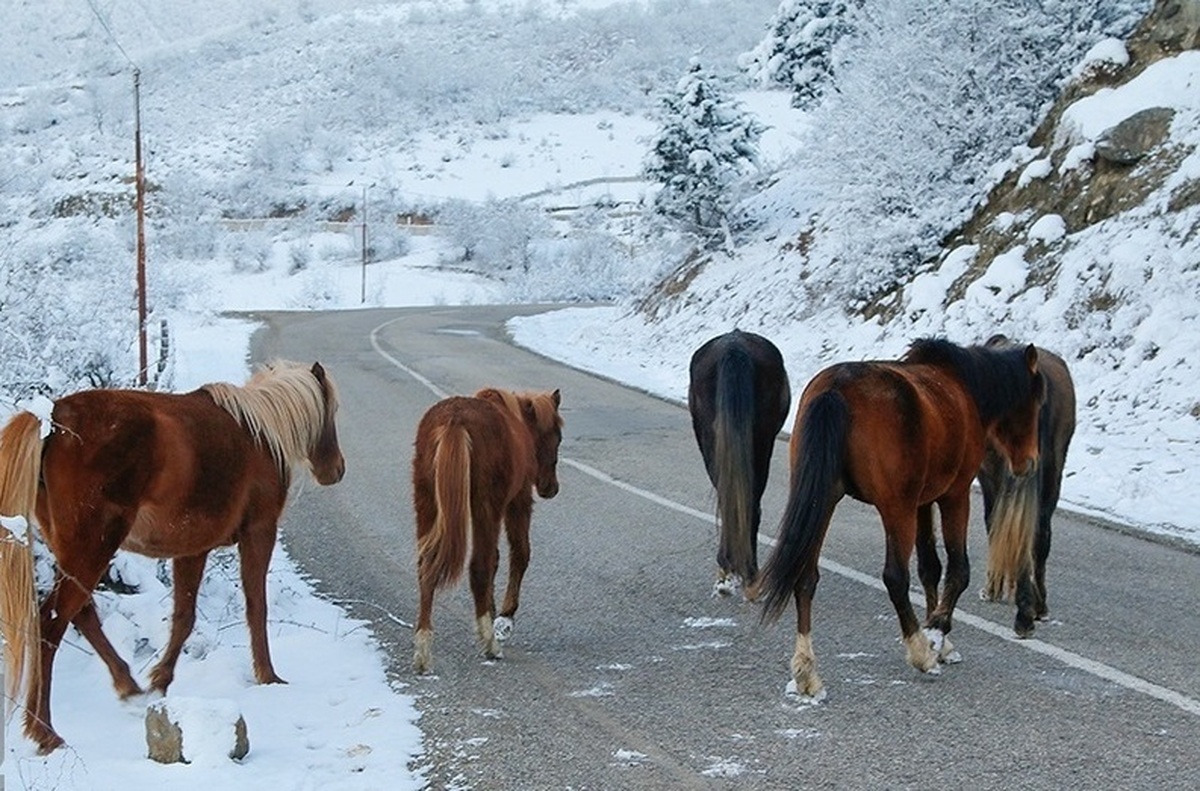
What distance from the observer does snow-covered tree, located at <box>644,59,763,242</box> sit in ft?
81.1

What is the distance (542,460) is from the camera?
765 cm

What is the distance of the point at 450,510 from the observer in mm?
6445

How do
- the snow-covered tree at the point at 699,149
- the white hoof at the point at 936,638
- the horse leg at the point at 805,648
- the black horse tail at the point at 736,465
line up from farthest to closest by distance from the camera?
1. the snow-covered tree at the point at 699,149
2. the black horse tail at the point at 736,465
3. the white hoof at the point at 936,638
4. the horse leg at the point at 805,648

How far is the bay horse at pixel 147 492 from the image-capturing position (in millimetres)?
5039

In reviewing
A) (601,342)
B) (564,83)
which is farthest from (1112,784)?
(564,83)

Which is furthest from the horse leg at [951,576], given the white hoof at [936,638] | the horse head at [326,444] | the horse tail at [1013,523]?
the horse head at [326,444]

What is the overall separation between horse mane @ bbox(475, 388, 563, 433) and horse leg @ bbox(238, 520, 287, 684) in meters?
1.63

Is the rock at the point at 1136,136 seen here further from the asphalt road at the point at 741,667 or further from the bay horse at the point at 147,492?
the bay horse at the point at 147,492

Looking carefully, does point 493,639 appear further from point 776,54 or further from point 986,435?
point 776,54

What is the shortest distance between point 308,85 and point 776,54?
4915 centimetres

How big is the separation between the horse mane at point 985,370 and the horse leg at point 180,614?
3862 millimetres

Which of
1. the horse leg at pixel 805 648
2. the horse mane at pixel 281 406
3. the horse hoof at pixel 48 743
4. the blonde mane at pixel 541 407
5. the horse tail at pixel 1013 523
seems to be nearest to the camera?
the horse hoof at pixel 48 743

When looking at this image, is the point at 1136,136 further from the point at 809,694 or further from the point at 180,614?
the point at 180,614

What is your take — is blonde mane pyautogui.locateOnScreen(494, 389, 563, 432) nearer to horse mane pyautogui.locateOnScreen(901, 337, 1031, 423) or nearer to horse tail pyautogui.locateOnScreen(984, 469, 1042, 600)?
horse mane pyautogui.locateOnScreen(901, 337, 1031, 423)
